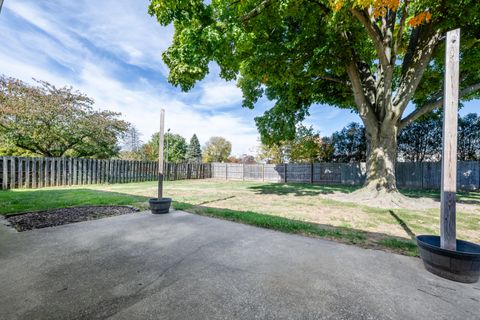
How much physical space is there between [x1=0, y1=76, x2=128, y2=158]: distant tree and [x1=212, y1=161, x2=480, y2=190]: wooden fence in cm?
890

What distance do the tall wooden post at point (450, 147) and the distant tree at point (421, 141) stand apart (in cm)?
1257

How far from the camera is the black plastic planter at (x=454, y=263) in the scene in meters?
1.76

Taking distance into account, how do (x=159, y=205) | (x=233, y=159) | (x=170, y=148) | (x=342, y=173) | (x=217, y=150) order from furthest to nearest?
(x=233, y=159), (x=217, y=150), (x=170, y=148), (x=342, y=173), (x=159, y=205)

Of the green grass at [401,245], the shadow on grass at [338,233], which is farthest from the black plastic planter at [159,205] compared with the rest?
the green grass at [401,245]

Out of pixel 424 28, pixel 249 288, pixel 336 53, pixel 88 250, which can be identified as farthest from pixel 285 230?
pixel 424 28

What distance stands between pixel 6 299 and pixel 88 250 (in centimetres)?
91

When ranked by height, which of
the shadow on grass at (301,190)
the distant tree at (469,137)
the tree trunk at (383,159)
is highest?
the distant tree at (469,137)

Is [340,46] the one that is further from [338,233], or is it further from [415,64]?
[338,233]

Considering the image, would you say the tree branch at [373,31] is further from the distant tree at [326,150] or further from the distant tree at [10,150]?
the distant tree at [10,150]

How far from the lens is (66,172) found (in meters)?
9.52

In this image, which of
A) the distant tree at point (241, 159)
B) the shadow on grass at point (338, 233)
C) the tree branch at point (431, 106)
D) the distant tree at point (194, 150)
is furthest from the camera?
the distant tree at point (194, 150)

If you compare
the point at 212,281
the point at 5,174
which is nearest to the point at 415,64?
the point at 212,281

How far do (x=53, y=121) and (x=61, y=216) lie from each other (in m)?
9.81

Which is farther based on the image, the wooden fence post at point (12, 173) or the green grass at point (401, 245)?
the wooden fence post at point (12, 173)
